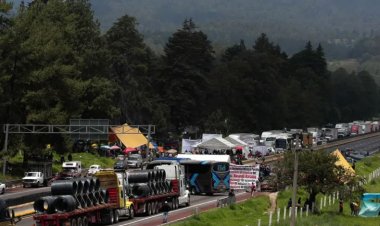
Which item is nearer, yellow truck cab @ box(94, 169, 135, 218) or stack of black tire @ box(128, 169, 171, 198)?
yellow truck cab @ box(94, 169, 135, 218)

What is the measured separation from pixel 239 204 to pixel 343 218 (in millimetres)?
7567

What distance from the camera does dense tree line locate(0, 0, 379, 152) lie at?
8094 cm

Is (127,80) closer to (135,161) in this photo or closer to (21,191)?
(135,161)

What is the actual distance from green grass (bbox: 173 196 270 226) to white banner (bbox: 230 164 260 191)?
9951 mm

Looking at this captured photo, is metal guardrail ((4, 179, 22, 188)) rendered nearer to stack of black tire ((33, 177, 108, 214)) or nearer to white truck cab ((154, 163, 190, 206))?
white truck cab ((154, 163, 190, 206))

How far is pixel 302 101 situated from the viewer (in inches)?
7402

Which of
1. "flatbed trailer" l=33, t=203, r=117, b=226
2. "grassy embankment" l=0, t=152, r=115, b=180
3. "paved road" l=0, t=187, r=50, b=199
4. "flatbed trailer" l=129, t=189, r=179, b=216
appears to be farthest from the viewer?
"grassy embankment" l=0, t=152, r=115, b=180

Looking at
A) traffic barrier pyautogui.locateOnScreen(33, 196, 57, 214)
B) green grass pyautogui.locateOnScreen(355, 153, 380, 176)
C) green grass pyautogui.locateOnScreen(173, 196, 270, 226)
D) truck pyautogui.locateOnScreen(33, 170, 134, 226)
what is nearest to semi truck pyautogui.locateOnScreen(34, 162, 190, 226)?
truck pyautogui.locateOnScreen(33, 170, 134, 226)

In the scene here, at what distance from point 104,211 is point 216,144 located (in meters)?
60.4

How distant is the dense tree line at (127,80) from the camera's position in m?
80.9

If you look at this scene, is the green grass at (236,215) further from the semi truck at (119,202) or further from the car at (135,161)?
the car at (135,161)

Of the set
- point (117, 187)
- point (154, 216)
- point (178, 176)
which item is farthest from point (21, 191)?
point (117, 187)

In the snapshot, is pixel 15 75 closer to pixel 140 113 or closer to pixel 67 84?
pixel 67 84

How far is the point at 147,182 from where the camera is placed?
50.9 meters
